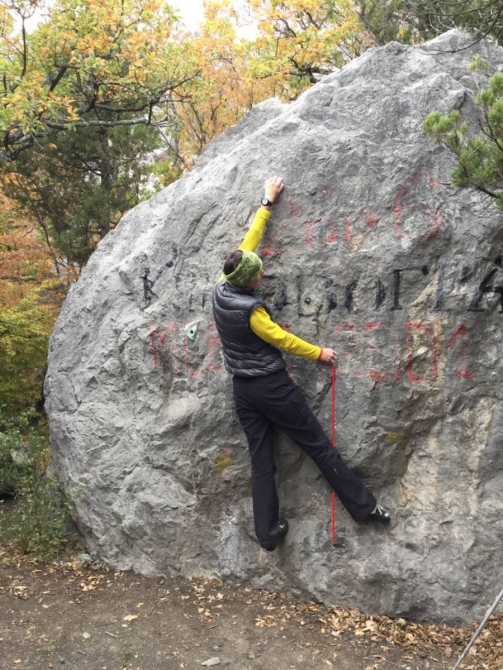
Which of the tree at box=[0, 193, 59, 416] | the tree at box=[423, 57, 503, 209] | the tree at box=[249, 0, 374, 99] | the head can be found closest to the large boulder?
the head

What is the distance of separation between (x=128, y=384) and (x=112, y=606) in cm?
186

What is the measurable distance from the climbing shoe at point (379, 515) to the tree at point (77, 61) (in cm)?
537

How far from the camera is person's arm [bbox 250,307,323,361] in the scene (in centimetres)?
426

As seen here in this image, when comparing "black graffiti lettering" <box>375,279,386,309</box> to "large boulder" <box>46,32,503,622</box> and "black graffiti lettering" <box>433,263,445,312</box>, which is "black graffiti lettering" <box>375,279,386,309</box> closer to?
"large boulder" <box>46,32,503,622</box>

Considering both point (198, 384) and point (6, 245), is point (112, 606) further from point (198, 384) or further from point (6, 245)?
point (6, 245)

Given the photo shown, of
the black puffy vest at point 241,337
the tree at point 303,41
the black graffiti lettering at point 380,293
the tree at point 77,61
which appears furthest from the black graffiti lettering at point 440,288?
the tree at point 303,41

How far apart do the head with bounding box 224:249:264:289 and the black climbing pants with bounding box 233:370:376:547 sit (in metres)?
0.75

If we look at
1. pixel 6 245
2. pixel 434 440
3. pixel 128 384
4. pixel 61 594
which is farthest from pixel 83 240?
pixel 434 440

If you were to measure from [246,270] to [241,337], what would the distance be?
0.51m

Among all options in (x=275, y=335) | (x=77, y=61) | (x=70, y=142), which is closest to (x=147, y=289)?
(x=275, y=335)

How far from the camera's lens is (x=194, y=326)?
4.99 m

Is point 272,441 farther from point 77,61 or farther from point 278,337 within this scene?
point 77,61

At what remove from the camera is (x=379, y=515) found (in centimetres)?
451

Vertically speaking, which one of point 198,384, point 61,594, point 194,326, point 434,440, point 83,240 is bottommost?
point 434,440
